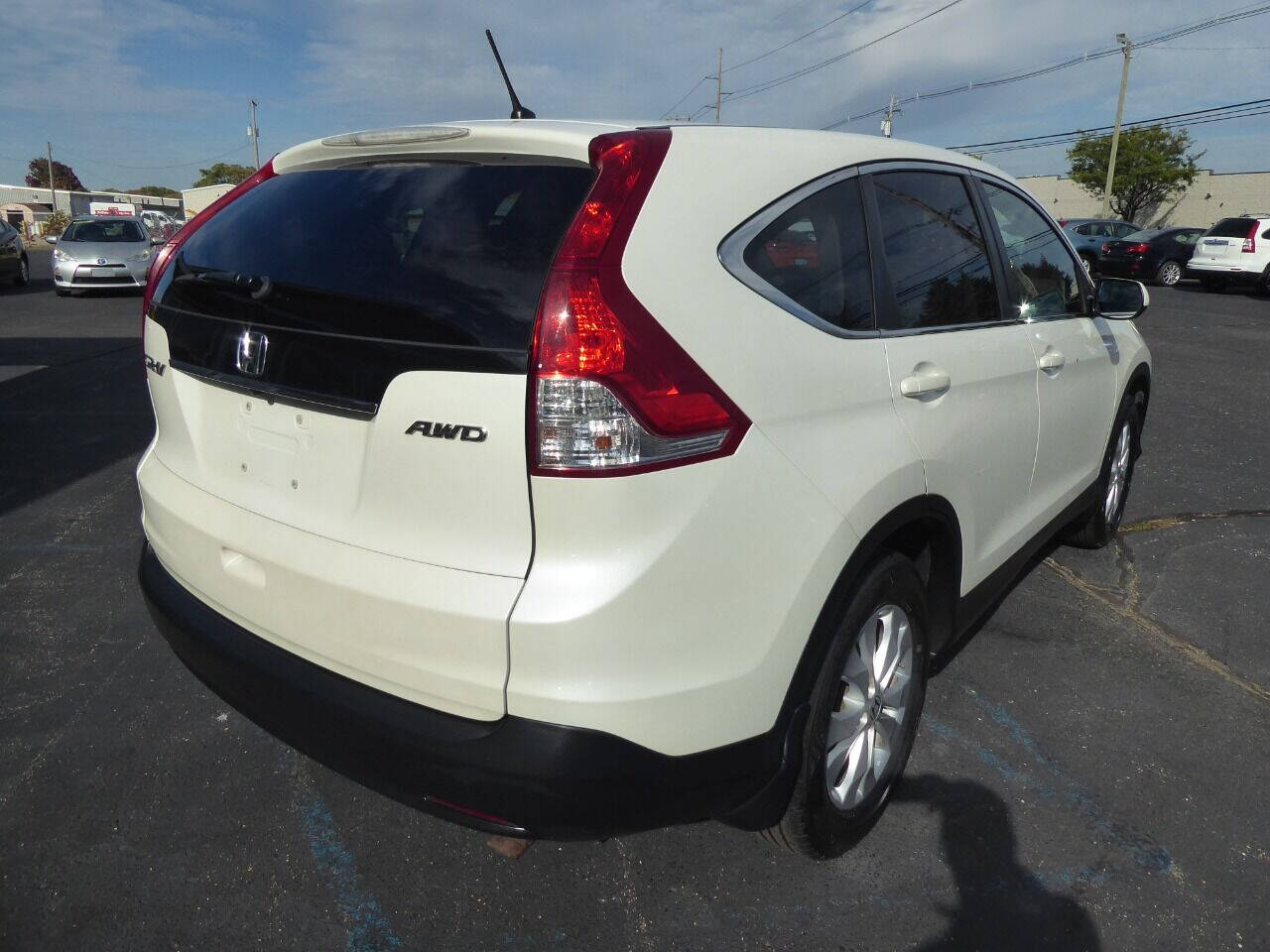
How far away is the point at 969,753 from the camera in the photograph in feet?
9.39

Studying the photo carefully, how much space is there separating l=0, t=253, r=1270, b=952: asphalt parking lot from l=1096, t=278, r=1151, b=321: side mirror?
48.5 inches

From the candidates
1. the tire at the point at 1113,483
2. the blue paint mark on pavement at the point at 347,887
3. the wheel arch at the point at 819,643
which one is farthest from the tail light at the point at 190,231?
the tire at the point at 1113,483

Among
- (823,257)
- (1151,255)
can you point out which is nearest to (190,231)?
(823,257)

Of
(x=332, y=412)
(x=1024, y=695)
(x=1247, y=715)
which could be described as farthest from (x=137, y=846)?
(x=1247, y=715)

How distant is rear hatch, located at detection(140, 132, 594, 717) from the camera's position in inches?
66.2

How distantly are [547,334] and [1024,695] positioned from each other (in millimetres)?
2425

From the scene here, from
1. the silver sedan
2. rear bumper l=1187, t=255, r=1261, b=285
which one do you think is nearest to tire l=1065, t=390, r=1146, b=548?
the silver sedan

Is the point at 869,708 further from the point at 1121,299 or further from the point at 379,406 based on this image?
the point at 1121,299

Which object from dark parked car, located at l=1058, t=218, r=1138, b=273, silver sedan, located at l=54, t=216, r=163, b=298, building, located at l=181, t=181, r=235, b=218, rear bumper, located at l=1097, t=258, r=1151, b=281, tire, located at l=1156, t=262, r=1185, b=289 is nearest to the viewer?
silver sedan, located at l=54, t=216, r=163, b=298

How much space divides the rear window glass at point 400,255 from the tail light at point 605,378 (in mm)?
64

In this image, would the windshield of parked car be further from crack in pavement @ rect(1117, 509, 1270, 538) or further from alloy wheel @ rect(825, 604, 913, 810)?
alloy wheel @ rect(825, 604, 913, 810)

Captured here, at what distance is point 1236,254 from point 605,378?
23.4m

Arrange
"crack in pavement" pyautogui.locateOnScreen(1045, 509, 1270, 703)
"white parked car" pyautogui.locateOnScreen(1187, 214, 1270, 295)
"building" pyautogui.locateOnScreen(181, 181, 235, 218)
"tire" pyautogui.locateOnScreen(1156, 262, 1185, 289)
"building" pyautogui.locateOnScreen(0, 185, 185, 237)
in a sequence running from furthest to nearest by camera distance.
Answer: "building" pyautogui.locateOnScreen(181, 181, 235, 218)
"building" pyautogui.locateOnScreen(0, 185, 185, 237)
"tire" pyautogui.locateOnScreen(1156, 262, 1185, 289)
"white parked car" pyautogui.locateOnScreen(1187, 214, 1270, 295)
"crack in pavement" pyautogui.locateOnScreen(1045, 509, 1270, 703)

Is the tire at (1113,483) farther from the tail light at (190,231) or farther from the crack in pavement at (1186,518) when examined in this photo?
the tail light at (190,231)
